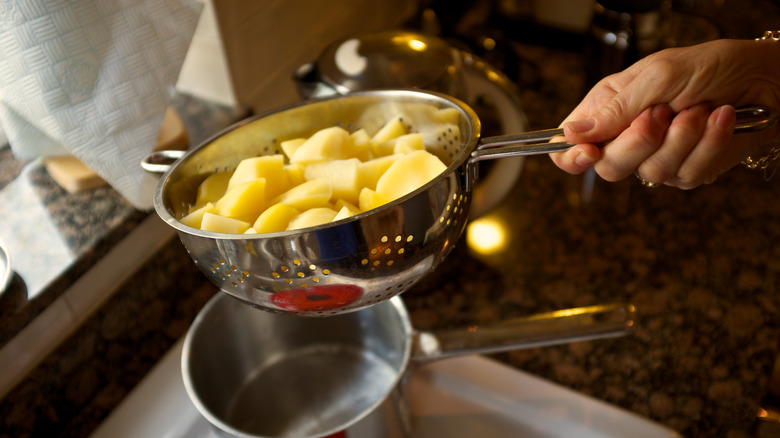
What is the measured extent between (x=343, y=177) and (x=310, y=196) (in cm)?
4

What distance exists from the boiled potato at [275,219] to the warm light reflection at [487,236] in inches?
16.8

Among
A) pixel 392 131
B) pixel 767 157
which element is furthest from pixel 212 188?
pixel 767 157

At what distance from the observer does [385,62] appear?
774 millimetres

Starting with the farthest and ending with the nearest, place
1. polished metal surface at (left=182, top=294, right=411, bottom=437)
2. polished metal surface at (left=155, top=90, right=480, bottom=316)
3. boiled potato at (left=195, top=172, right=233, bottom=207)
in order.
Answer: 1. polished metal surface at (left=182, top=294, right=411, bottom=437)
2. boiled potato at (left=195, top=172, right=233, bottom=207)
3. polished metal surface at (left=155, top=90, right=480, bottom=316)

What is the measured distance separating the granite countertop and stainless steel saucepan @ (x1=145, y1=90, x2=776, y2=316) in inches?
9.8

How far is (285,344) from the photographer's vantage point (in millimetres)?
771

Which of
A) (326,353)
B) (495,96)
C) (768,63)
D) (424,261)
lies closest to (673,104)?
(768,63)

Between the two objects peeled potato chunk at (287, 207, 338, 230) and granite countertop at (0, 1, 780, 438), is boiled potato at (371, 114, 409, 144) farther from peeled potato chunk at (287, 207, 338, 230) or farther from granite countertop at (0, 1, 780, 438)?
granite countertop at (0, 1, 780, 438)

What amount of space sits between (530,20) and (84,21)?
0.88m

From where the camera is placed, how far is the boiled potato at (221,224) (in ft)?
1.62

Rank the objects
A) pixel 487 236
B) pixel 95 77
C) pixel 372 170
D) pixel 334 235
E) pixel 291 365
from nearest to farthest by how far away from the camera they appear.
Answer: pixel 334 235
pixel 372 170
pixel 95 77
pixel 291 365
pixel 487 236

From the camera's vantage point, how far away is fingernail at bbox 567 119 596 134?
48 centimetres

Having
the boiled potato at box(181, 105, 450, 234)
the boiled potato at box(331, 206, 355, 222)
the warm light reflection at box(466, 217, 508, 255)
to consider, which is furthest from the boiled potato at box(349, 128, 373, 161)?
the warm light reflection at box(466, 217, 508, 255)

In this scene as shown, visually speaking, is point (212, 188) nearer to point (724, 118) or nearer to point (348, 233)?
point (348, 233)
